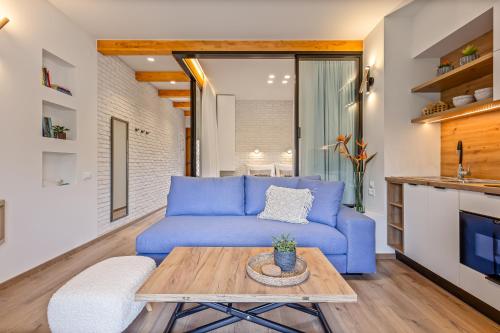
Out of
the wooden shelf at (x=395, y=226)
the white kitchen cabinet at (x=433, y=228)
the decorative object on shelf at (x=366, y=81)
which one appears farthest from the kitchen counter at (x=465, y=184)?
the decorative object on shelf at (x=366, y=81)

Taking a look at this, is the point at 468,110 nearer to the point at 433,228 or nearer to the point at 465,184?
the point at 465,184

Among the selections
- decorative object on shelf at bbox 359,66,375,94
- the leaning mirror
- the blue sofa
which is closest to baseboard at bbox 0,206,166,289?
the leaning mirror

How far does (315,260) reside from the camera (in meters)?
1.75

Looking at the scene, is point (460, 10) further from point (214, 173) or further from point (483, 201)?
point (214, 173)

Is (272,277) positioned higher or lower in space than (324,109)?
lower

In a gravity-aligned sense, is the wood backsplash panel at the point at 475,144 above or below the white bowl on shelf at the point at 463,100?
below

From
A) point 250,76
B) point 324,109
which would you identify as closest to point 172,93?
point 250,76

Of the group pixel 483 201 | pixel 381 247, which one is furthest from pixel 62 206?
pixel 483 201

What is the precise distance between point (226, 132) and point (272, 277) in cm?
570

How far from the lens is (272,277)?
55.0 inches

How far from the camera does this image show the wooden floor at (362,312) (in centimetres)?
179

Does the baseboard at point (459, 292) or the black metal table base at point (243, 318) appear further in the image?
the baseboard at point (459, 292)

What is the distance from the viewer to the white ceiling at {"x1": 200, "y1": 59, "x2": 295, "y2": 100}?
4727mm

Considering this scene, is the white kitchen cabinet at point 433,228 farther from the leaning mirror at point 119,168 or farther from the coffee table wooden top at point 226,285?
the leaning mirror at point 119,168
